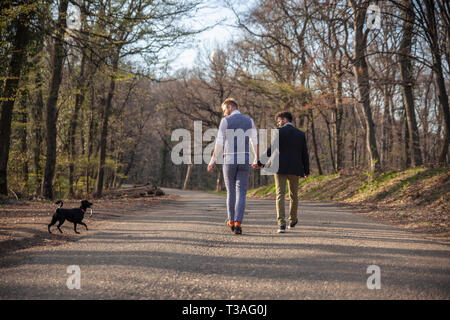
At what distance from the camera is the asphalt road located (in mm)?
2975

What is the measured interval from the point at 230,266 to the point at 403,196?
30.2ft

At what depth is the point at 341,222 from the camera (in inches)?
307

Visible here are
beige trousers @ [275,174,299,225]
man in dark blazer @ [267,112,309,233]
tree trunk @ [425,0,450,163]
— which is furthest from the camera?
tree trunk @ [425,0,450,163]

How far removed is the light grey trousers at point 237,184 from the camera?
604cm

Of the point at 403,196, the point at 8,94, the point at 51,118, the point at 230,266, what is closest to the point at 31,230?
the point at 230,266

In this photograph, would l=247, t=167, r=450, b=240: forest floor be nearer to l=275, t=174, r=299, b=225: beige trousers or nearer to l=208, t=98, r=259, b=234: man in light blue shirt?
l=275, t=174, r=299, b=225: beige trousers

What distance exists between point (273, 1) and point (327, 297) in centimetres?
1796

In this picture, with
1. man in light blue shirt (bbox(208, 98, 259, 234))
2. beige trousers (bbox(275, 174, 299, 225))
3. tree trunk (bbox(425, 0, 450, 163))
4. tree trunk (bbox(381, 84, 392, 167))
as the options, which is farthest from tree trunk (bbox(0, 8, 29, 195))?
tree trunk (bbox(381, 84, 392, 167))

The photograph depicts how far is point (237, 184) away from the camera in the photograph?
19.9 ft

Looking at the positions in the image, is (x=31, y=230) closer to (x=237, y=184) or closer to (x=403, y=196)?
(x=237, y=184)

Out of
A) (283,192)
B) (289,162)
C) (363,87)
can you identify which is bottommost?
(283,192)

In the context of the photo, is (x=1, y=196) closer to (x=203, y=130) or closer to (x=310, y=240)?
(x=310, y=240)

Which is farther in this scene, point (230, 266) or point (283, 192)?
point (283, 192)

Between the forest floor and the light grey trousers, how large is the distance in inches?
143
